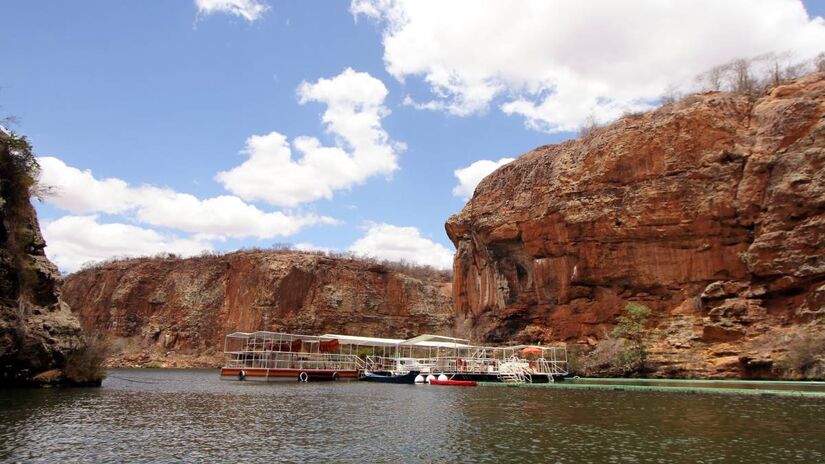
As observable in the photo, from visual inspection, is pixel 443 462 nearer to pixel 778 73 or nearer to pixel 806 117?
pixel 806 117

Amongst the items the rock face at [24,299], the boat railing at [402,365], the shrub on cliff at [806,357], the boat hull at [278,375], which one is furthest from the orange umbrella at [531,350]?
the rock face at [24,299]

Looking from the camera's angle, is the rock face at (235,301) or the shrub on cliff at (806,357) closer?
the shrub on cliff at (806,357)

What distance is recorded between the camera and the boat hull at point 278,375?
47250 mm

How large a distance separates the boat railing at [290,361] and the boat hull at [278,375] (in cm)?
75

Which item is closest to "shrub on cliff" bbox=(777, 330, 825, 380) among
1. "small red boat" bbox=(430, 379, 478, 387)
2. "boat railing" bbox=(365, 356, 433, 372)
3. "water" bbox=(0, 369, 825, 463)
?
"water" bbox=(0, 369, 825, 463)

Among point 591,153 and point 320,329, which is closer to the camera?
point 591,153

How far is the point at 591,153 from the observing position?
198 ft

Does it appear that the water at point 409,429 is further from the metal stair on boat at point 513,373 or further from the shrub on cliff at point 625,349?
the shrub on cliff at point 625,349

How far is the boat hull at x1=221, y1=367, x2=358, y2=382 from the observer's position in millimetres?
47250

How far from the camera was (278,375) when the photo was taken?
157 feet

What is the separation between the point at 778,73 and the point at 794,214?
70.7ft

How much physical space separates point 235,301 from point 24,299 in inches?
2556

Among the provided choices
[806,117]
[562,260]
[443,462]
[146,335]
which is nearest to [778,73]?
[806,117]

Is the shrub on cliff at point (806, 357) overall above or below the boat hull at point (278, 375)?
above
